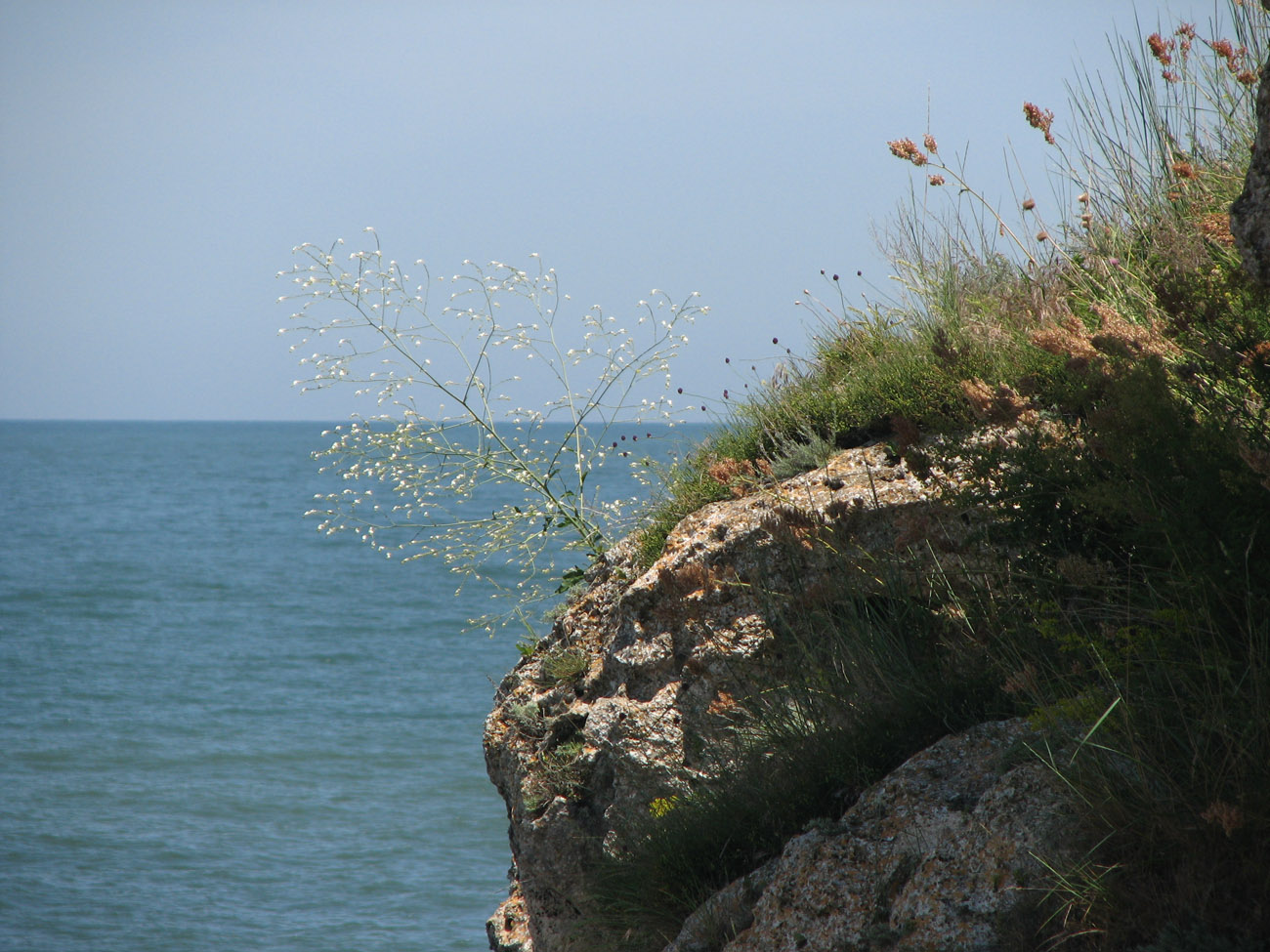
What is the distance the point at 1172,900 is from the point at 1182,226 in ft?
13.5

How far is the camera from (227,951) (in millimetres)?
8938

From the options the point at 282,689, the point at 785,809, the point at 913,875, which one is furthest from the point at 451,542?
the point at 282,689

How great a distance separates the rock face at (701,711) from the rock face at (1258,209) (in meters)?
1.32

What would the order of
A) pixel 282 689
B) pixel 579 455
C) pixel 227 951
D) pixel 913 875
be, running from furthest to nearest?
pixel 282 689 → pixel 227 951 → pixel 579 455 → pixel 913 875

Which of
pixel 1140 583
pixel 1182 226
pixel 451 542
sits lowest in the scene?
pixel 1140 583

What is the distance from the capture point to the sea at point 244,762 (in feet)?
31.7

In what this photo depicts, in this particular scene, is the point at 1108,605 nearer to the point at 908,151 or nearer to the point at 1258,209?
the point at 1258,209

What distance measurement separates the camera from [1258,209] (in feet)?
8.88

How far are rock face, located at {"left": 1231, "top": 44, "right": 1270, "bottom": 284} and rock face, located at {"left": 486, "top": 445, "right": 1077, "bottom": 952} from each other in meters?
1.32

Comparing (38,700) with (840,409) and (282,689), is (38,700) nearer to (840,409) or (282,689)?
(282,689)

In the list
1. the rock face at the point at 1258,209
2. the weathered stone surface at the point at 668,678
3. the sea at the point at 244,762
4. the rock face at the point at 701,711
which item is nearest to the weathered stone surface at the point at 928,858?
the rock face at the point at 701,711

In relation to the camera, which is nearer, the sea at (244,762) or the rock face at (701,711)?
the rock face at (701,711)

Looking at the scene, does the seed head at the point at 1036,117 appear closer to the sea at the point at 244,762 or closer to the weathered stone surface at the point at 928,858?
the weathered stone surface at the point at 928,858

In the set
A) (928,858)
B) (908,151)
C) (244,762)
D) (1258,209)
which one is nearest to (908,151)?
(908,151)
